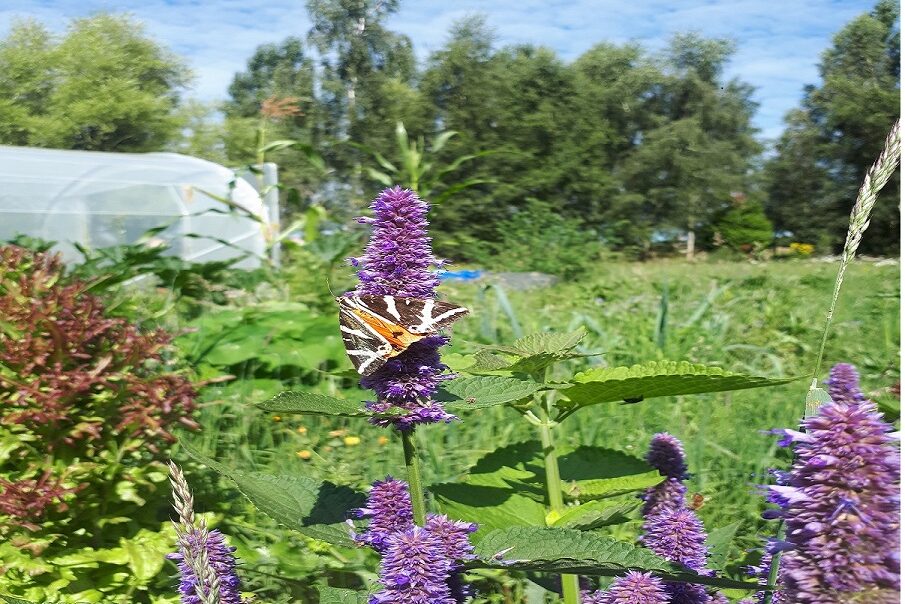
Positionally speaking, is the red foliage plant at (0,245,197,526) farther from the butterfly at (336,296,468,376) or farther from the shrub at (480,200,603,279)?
the shrub at (480,200,603,279)

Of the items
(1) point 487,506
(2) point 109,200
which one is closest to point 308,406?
(1) point 487,506

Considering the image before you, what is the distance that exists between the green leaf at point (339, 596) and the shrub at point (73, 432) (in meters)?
1.14

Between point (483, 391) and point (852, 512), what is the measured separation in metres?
0.47

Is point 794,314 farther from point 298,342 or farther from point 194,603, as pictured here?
point 194,603

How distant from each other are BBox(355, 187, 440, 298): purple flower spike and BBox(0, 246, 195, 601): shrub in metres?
1.35

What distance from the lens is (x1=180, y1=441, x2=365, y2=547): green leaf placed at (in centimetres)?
103

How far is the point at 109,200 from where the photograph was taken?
29.4 ft

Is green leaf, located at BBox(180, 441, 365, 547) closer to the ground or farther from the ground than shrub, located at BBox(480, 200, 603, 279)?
farther from the ground

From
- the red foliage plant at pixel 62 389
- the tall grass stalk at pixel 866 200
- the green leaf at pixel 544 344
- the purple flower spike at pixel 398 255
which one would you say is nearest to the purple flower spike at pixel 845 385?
the tall grass stalk at pixel 866 200

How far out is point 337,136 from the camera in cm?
2431

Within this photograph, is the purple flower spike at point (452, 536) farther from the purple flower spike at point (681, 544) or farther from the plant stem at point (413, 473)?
the purple flower spike at point (681, 544)

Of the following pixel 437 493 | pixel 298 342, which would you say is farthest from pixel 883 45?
pixel 437 493

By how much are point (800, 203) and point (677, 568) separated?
25157 millimetres

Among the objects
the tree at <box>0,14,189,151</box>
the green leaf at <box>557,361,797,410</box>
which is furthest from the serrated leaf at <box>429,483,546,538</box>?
the tree at <box>0,14,189,151</box>
